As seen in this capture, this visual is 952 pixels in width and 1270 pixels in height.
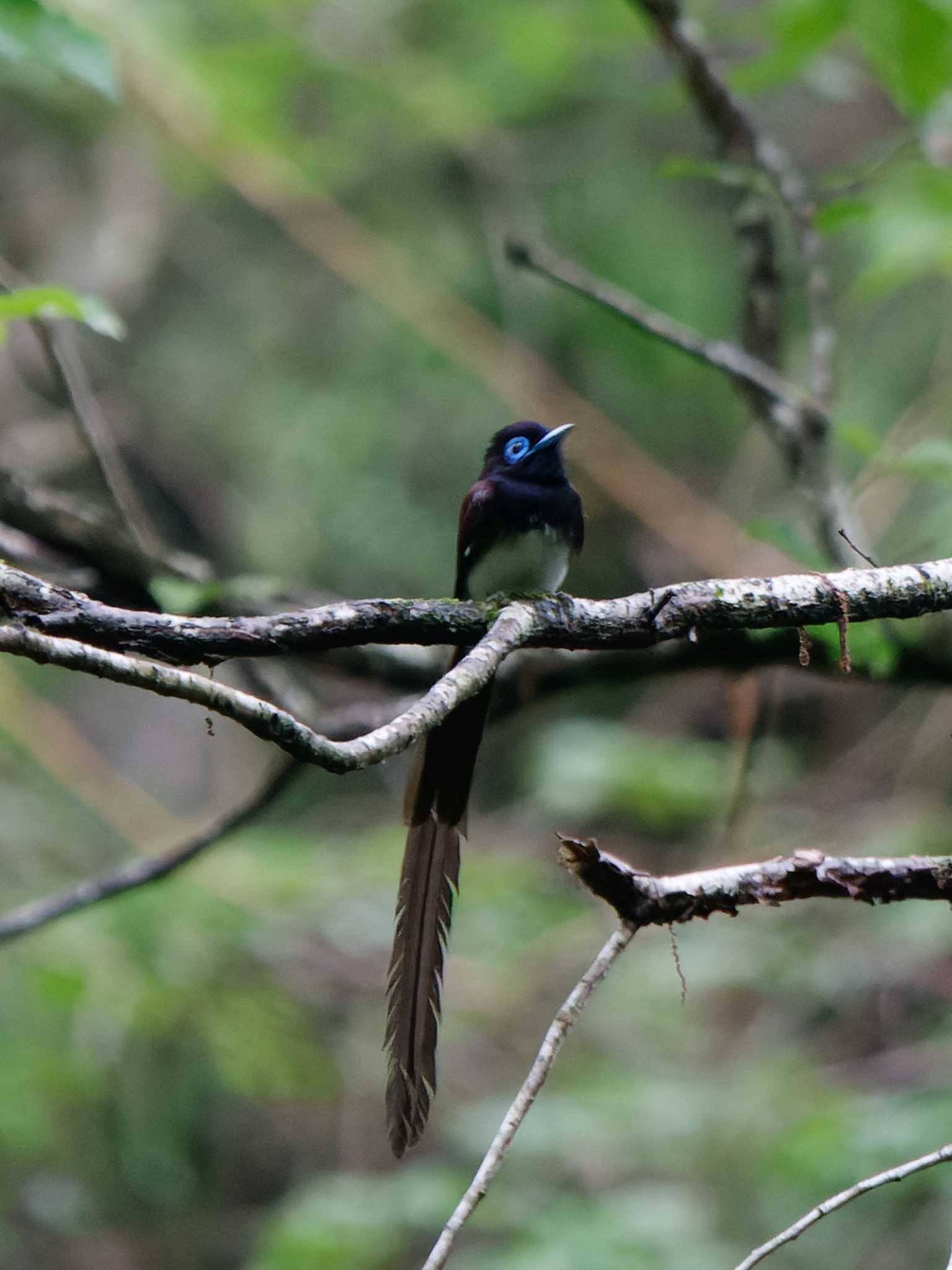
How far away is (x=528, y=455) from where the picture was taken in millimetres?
3723

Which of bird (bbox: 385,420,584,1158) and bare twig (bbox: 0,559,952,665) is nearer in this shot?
bare twig (bbox: 0,559,952,665)

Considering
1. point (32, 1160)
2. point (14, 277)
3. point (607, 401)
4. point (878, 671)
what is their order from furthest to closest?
1. point (607, 401)
2. point (32, 1160)
3. point (14, 277)
4. point (878, 671)

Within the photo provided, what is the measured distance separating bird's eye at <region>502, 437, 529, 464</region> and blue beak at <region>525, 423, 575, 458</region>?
4 cm

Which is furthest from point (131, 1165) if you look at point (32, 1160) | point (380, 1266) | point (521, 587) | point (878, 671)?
point (878, 671)

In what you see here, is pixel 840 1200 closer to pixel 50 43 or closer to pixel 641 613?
pixel 641 613

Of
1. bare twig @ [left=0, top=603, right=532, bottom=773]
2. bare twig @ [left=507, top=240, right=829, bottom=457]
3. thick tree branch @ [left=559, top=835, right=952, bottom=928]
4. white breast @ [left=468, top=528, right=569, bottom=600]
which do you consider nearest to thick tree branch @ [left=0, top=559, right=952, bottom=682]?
bare twig @ [left=0, top=603, right=532, bottom=773]

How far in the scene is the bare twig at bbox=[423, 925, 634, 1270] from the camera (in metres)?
1.72

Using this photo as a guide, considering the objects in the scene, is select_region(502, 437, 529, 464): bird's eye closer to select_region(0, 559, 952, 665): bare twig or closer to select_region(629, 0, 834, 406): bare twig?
select_region(629, 0, 834, 406): bare twig

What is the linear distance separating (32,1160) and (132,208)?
5330mm

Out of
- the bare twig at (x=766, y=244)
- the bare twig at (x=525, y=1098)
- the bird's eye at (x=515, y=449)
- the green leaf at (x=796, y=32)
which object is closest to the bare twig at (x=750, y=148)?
the bare twig at (x=766, y=244)

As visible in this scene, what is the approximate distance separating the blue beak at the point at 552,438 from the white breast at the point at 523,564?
27 centimetres

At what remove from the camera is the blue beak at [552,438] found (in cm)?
357

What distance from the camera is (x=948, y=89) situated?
3.57 m

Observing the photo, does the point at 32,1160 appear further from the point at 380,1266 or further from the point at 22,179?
the point at 22,179
